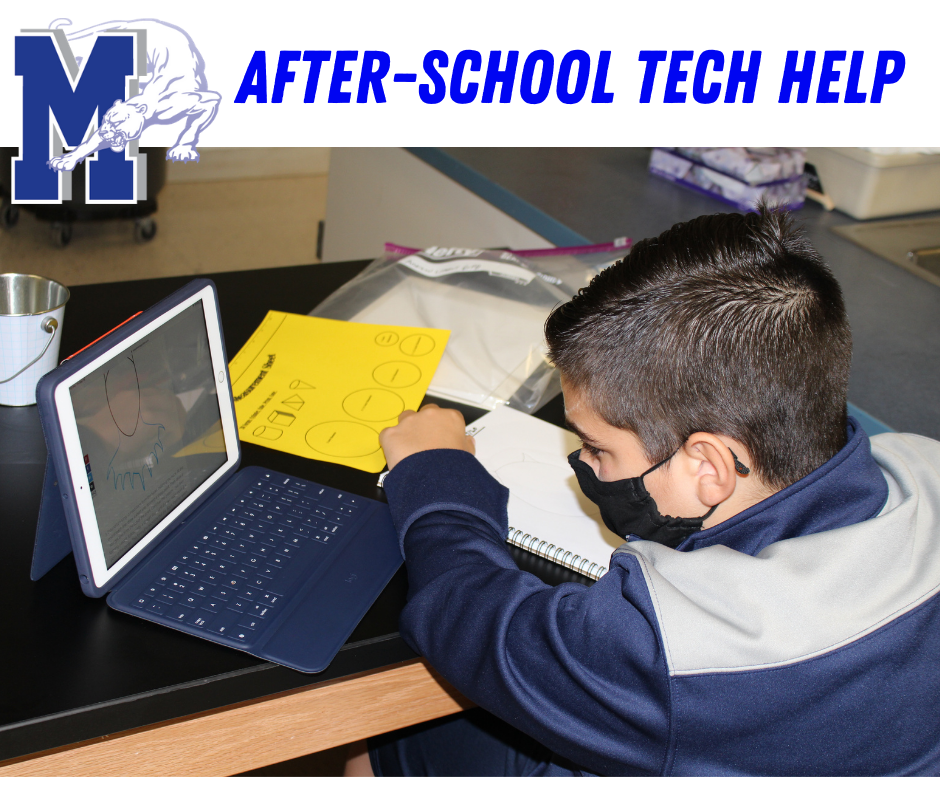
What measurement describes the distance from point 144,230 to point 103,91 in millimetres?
1680

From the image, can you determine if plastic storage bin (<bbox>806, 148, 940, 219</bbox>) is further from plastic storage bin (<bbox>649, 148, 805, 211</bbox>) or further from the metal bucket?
the metal bucket

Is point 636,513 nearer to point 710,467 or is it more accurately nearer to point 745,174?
point 710,467

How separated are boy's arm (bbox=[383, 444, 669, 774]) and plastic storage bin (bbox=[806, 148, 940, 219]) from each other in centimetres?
124

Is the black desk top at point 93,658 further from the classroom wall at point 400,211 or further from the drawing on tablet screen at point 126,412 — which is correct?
the classroom wall at point 400,211

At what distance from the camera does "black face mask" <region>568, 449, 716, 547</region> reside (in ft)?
2.41

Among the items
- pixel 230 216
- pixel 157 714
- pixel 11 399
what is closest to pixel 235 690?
pixel 157 714

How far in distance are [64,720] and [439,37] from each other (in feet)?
4.48

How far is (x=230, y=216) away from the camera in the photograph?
3.39m

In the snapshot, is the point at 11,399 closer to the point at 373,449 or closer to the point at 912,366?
the point at 373,449

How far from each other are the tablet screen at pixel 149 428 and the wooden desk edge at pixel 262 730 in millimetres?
141

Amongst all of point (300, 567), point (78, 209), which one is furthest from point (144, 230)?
point (300, 567)

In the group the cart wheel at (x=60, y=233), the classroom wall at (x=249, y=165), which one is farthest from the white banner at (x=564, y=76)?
the classroom wall at (x=249, y=165)

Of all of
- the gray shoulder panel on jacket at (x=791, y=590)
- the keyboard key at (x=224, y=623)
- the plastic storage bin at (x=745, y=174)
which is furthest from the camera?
the plastic storage bin at (x=745, y=174)

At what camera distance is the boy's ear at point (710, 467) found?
2.21ft
